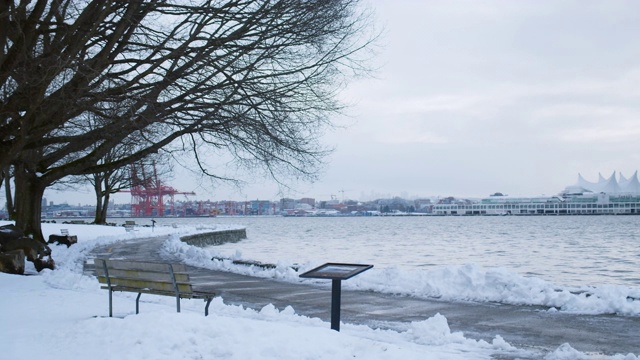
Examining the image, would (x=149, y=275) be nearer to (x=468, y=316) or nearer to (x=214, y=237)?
(x=468, y=316)

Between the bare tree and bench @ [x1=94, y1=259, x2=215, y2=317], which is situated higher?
the bare tree

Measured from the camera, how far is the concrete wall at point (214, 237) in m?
45.8

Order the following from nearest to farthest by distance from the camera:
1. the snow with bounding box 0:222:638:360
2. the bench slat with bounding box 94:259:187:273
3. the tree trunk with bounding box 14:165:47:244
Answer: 1. the snow with bounding box 0:222:638:360
2. the bench slat with bounding box 94:259:187:273
3. the tree trunk with bounding box 14:165:47:244

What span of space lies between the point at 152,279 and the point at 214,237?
47365mm

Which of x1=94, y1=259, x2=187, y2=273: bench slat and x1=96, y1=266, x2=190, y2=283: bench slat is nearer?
x1=96, y1=266, x2=190, y2=283: bench slat

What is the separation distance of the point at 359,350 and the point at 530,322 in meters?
4.79

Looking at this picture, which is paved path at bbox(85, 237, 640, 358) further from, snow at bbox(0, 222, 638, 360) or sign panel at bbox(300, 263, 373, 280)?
sign panel at bbox(300, 263, 373, 280)

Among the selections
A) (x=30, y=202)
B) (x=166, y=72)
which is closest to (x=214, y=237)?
(x=30, y=202)

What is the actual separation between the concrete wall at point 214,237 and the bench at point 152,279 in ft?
107

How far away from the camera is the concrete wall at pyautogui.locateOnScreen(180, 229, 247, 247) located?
45.8 m

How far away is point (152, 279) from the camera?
9.29 meters

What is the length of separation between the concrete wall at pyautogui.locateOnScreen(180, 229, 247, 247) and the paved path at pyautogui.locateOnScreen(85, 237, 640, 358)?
28.6 m

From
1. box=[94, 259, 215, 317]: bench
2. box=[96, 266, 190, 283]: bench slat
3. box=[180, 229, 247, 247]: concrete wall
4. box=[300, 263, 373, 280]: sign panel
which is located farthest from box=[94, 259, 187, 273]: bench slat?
box=[180, 229, 247, 247]: concrete wall

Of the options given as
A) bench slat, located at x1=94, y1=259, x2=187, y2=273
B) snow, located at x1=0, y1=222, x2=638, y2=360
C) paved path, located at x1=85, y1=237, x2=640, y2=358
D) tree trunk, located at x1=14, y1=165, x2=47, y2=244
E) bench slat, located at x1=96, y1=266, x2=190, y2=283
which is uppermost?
tree trunk, located at x1=14, y1=165, x2=47, y2=244
